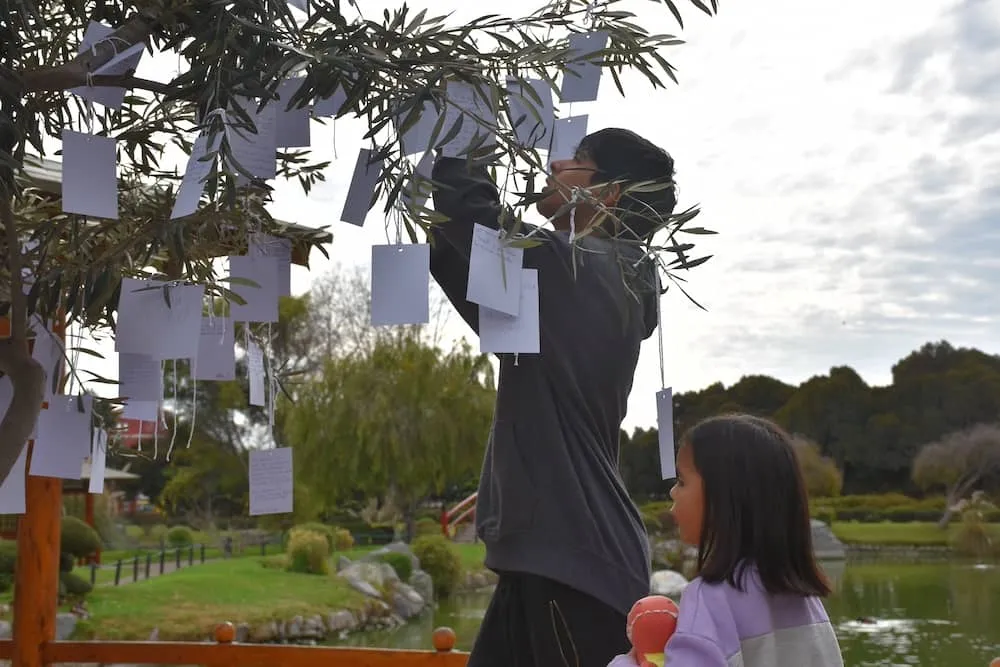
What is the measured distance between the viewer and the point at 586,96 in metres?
1.50

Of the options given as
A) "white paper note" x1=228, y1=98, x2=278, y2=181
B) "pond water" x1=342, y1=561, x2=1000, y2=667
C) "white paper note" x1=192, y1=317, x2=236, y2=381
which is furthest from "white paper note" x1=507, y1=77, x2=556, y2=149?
"pond water" x1=342, y1=561, x2=1000, y2=667

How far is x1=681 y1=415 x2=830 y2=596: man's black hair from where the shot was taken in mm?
1146

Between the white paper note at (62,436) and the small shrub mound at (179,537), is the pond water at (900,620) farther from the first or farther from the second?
the white paper note at (62,436)

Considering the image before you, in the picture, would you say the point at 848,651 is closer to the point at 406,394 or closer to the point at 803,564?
the point at 406,394

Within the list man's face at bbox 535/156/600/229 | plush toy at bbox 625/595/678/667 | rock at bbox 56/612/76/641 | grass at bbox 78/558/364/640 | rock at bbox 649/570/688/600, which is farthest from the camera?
rock at bbox 649/570/688/600

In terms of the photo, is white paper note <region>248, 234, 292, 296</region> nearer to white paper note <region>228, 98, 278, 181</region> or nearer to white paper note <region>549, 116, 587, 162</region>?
white paper note <region>228, 98, 278, 181</region>

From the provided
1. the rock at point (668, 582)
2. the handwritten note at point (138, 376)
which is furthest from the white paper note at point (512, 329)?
the rock at point (668, 582)

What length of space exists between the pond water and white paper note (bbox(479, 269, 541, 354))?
8.13 meters

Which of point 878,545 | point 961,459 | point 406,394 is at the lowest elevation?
point 878,545

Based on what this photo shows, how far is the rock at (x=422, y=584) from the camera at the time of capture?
12.2 metres

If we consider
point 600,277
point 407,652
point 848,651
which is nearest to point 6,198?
point 600,277

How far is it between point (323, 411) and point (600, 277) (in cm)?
1398

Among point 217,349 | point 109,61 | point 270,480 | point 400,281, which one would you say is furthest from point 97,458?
point 400,281

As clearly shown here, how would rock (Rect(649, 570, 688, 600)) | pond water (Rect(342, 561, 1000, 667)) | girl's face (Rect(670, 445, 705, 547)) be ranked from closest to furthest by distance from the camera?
girl's face (Rect(670, 445, 705, 547)) → pond water (Rect(342, 561, 1000, 667)) → rock (Rect(649, 570, 688, 600))
